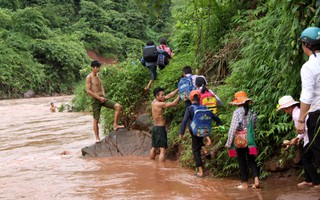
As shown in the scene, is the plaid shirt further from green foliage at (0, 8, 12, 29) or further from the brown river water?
green foliage at (0, 8, 12, 29)

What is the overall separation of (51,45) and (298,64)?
3500 cm

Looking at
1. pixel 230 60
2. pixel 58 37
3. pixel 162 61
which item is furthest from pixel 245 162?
pixel 58 37

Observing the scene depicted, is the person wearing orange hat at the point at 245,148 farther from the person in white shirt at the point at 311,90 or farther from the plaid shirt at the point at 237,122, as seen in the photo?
the person in white shirt at the point at 311,90

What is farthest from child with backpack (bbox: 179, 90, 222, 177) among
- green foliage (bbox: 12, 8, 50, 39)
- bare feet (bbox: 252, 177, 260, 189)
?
green foliage (bbox: 12, 8, 50, 39)

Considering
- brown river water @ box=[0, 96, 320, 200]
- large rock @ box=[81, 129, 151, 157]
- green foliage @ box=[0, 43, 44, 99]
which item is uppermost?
green foliage @ box=[0, 43, 44, 99]

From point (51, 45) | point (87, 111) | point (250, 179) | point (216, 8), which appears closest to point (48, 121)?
point (87, 111)

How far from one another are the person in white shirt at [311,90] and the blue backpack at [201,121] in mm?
2496

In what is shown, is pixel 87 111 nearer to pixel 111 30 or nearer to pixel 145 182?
pixel 145 182

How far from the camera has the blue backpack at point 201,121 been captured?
6609 millimetres

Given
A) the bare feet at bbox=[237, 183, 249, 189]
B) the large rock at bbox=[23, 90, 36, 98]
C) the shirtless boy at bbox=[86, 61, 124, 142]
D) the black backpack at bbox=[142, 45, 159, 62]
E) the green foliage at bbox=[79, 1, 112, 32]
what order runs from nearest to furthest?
the bare feet at bbox=[237, 183, 249, 189]
the shirtless boy at bbox=[86, 61, 124, 142]
the black backpack at bbox=[142, 45, 159, 62]
the large rock at bbox=[23, 90, 36, 98]
the green foliage at bbox=[79, 1, 112, 32]

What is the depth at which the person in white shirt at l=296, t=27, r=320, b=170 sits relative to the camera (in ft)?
13.2

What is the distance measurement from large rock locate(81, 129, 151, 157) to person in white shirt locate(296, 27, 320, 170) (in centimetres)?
497

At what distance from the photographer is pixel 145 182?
6531 millimetres

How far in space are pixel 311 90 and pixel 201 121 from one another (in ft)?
9.05
